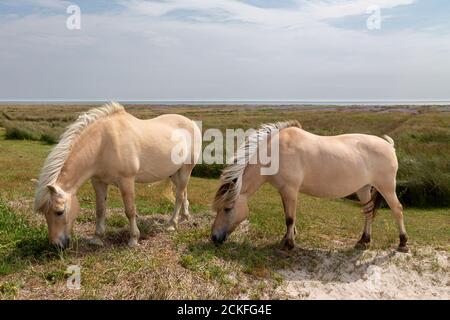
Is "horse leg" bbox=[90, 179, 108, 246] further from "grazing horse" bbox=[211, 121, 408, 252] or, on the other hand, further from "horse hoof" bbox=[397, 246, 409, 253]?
"horse hoof" bbox=[397, 246, 409, 253]

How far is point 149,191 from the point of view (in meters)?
11.4

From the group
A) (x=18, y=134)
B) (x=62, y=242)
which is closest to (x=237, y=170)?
(x=62, y=242)

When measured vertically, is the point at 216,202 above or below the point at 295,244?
above

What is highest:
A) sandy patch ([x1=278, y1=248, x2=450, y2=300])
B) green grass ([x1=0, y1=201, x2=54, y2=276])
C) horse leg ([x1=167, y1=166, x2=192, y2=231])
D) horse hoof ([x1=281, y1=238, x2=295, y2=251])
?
horse leg ([x1=167, y1=166, x2=192, y2=231])

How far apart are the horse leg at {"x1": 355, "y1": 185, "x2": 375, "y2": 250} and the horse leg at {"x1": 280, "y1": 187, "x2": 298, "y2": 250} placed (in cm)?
129

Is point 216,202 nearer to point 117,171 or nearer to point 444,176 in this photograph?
point 117,171

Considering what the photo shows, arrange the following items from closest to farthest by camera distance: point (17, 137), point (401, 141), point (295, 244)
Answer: point (295, 244)
point (401, 141)
point (17, 137)

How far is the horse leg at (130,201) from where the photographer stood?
19.8 feet

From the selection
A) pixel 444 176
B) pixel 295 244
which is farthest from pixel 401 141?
pixel 295 244

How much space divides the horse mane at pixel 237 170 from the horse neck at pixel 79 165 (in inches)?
77.2

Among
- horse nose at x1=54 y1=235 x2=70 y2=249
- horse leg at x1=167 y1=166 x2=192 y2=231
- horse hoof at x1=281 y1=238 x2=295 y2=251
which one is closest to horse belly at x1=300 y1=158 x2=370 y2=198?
horse hoof at x1=281 y1=238 x2=295 y2=251

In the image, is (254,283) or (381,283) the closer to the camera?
(254,283)

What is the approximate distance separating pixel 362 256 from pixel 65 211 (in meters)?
4.62

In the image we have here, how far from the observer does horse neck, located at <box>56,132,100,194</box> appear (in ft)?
17.9
